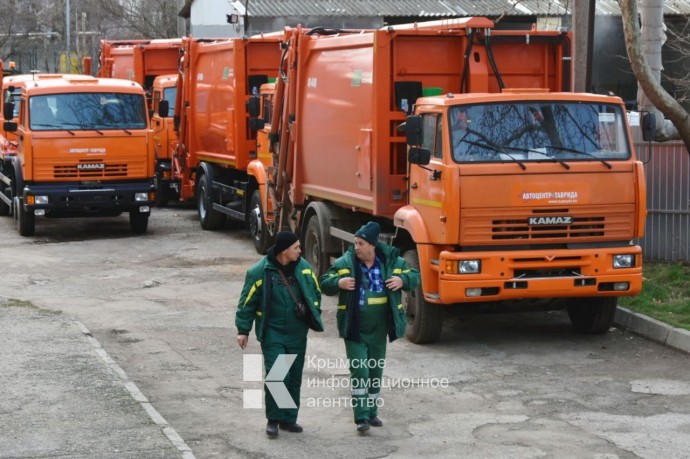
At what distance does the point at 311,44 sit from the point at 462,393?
22.7 ft

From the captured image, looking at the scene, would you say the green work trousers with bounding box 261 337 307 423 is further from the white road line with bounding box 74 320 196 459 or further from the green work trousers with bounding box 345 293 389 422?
the white road line with bounding box 74 320 196 459

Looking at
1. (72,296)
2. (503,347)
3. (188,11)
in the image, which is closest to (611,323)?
(503,347)

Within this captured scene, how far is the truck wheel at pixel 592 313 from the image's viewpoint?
12.2m

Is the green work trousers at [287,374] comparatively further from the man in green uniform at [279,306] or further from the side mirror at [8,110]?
the side mirror at [8,110]

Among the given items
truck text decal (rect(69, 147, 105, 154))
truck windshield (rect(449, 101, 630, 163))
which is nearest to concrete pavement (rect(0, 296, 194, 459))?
truck windshield (rect(449, 101, 630, 163))

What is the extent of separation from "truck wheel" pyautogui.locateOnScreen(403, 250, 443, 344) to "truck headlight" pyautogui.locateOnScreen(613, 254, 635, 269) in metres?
1.72

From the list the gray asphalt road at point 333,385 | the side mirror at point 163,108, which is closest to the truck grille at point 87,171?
the side mirror at point 163,108

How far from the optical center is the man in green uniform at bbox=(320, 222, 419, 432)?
28.2 ft

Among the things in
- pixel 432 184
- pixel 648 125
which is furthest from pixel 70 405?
pixel 648 125

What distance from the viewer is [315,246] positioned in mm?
15219

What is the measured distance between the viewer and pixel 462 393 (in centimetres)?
1008

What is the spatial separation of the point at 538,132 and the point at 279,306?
4258 mm

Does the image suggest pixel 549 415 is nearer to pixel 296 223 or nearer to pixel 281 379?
pixel 281 379

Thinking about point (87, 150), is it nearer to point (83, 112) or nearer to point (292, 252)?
point (83, 112)
